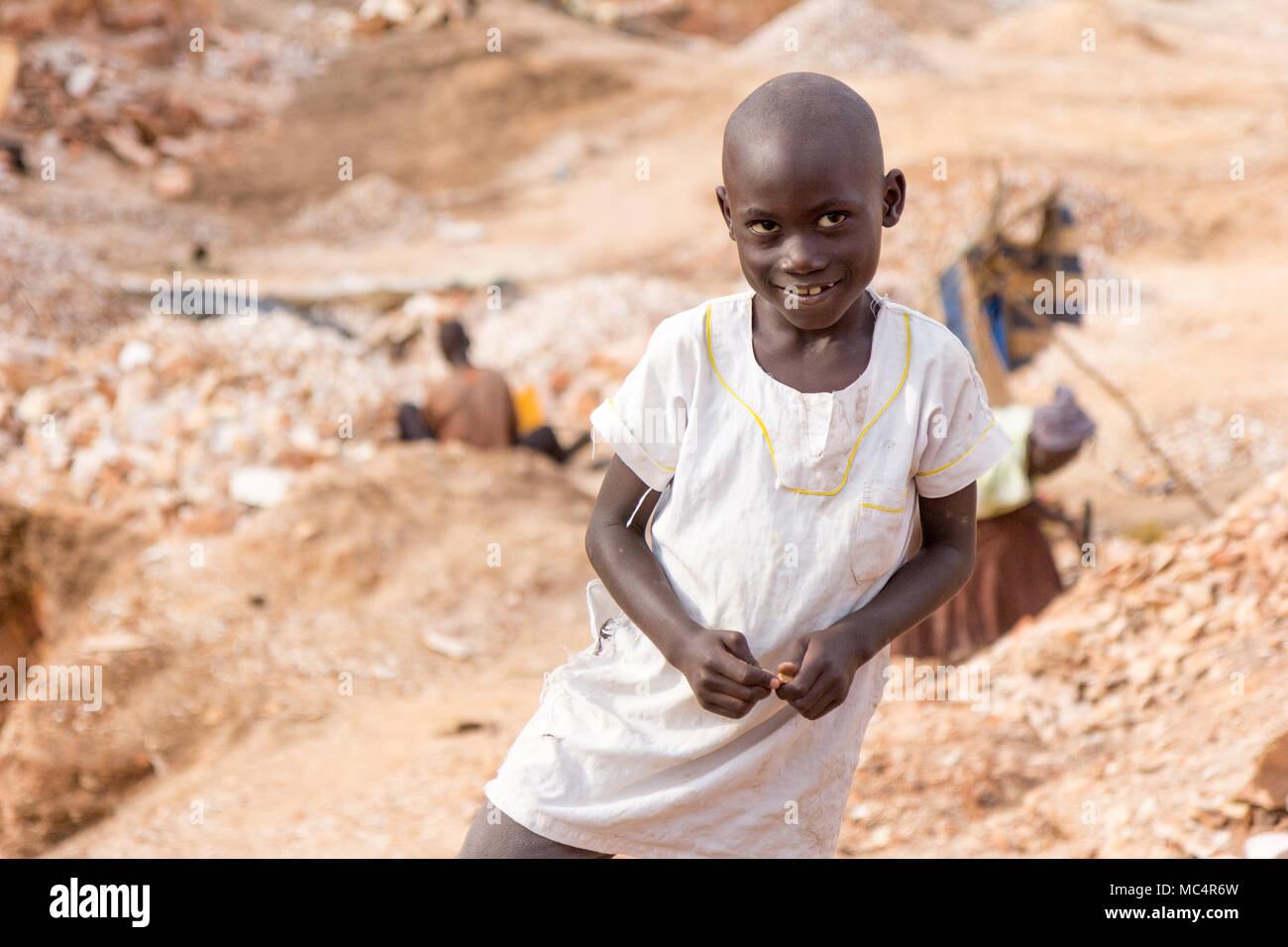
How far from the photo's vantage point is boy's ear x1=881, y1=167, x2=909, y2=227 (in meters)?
1.38

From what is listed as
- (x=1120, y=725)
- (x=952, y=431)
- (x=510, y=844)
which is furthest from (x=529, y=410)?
(x=952, y=431)

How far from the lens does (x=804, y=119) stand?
4.13 feet

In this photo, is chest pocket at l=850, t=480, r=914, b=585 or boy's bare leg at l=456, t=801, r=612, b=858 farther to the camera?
boy's bare leg at l=456, t=801, r=612, b=858

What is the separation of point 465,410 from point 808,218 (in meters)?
A: 5.55

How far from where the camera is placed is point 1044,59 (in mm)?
18359

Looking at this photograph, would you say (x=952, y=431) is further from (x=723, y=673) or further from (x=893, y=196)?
(x=723, y=673)

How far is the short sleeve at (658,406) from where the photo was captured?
1399 mm

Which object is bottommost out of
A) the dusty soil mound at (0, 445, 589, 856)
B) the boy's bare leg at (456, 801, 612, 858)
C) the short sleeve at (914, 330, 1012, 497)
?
the dusty soil mound at (0, 445, 589, 856)

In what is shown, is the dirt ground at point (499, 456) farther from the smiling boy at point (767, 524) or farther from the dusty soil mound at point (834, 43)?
the smiling boy at point (767, 524)

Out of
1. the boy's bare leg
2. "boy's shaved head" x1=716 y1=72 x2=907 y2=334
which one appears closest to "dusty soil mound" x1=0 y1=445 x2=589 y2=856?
the boy's bare leg

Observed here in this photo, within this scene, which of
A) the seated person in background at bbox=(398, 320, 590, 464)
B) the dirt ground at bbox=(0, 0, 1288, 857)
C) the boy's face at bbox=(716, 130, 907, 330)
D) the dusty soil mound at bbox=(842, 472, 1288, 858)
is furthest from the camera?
the seated person in background at bbox=(398, 320, 590, 464)

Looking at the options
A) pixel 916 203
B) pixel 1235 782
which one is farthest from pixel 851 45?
pixel 1235 782

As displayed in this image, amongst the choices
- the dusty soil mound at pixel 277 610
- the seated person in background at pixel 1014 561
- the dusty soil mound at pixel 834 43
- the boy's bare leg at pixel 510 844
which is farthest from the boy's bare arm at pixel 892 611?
the dusty soil mound at pixel 834 43

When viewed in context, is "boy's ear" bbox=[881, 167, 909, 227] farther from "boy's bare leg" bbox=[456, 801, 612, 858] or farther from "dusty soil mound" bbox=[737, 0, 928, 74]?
"dusty soil mound" bbox=[737, 0, 928, 74]
